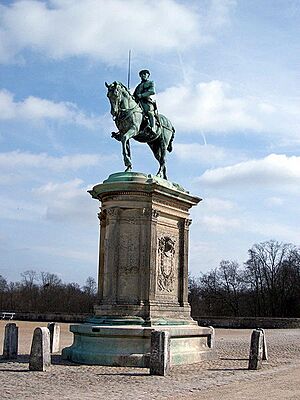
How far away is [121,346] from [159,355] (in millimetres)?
2315

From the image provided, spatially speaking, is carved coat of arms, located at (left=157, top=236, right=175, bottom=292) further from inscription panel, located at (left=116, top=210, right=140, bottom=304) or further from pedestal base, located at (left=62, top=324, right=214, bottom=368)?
pedestal base, located at (left=62, top=324, right=214, bottom=368)

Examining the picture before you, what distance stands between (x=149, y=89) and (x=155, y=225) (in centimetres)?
432

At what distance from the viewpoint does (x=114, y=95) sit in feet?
59.3

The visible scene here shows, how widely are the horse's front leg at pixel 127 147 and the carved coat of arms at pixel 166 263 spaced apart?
7.59 ft

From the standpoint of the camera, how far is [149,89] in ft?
63.4

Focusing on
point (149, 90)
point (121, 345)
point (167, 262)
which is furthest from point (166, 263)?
point (149, 90)

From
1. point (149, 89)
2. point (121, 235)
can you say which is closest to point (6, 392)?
point (121, 235)

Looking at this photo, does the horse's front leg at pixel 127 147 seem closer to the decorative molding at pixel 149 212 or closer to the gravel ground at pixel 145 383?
the decorative molding at pixel 149 212

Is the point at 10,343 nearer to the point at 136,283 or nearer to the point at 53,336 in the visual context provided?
the point at 53,336

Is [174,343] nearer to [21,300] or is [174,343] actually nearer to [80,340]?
[80,340]

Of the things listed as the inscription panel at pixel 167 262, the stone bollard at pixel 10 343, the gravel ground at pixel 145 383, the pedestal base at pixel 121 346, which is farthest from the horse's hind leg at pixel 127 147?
the gravel ground at pixel 145 383

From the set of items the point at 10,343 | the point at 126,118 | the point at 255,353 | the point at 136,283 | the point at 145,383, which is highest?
the point at 126,118

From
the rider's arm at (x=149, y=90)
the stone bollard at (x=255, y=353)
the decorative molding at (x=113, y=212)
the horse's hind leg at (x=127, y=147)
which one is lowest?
the stone bollard at (x=255, y=353)

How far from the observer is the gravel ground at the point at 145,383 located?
36.9 feet
